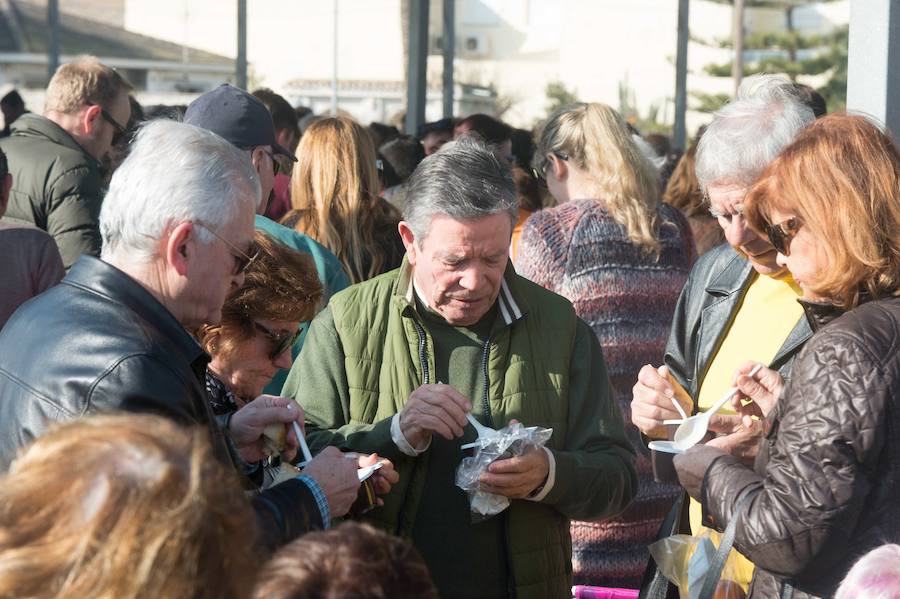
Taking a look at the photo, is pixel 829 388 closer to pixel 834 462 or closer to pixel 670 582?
pixel 834 462

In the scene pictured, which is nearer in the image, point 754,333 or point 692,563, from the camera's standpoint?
point 692,563

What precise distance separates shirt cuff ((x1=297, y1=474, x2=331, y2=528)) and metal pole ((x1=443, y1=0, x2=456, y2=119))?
311 inches

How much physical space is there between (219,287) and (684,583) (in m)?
1.36

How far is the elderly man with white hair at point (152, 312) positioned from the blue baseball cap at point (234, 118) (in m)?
1.75

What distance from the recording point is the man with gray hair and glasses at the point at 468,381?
2.92m

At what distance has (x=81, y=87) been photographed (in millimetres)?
5871

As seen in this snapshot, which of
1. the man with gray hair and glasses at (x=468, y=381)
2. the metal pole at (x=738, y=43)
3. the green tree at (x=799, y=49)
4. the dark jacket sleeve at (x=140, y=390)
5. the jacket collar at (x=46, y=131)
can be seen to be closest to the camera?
the dark jacket sleeve at (x=140, y=390)

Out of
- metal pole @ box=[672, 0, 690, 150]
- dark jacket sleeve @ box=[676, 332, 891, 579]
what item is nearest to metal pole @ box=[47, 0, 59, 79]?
metal pole @ box=[672, 0, 690, 150]

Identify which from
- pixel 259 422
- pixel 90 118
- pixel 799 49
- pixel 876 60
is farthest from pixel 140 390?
pixel 799 49

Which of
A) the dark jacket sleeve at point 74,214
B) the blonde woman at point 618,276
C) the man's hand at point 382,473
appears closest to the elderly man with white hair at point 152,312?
the man's hand at point 382,473

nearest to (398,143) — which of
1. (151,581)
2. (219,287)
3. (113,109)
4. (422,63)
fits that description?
(422,63)

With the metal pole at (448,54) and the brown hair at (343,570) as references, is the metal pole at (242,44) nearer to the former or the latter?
the metal pole at (448,54)

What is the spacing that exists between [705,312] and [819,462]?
1.13 m

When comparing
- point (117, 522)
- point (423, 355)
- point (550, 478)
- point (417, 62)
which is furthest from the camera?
point (417, 62)
